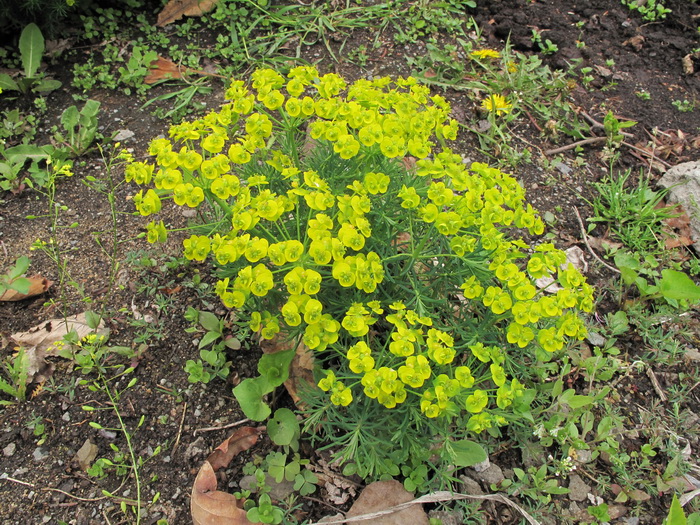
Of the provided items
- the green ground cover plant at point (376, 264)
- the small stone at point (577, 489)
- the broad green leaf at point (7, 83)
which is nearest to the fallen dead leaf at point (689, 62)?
the green ground cover plant at point (376, 264)

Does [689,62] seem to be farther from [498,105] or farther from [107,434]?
[107,434]

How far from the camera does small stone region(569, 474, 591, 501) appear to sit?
2271 mm

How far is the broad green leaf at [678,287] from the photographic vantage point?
268cm

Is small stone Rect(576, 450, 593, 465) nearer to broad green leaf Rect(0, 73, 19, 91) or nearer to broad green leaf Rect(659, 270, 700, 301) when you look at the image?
broad green leaf Rect(659, 270, 700, 301)

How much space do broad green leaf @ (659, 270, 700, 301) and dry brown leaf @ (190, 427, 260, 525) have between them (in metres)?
2.15

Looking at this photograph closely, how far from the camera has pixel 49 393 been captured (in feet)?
7.60

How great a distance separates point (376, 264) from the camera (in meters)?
1.70

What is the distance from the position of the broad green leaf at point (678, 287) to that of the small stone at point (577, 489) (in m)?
1.03

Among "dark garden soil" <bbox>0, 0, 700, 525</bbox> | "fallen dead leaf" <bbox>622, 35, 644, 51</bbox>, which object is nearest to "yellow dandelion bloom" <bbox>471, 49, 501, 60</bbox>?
"dark garden soil" <bbox>0, 0, 700, 525</bbox>

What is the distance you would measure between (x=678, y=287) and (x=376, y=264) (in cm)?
181

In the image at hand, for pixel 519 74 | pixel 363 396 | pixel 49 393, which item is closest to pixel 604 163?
pixel 519 74

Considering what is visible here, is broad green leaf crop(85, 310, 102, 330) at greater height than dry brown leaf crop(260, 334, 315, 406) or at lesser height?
greater

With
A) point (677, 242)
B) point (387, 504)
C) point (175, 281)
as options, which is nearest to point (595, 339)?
point (677, 242)

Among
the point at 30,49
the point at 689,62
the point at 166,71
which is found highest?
the point at 30,49
